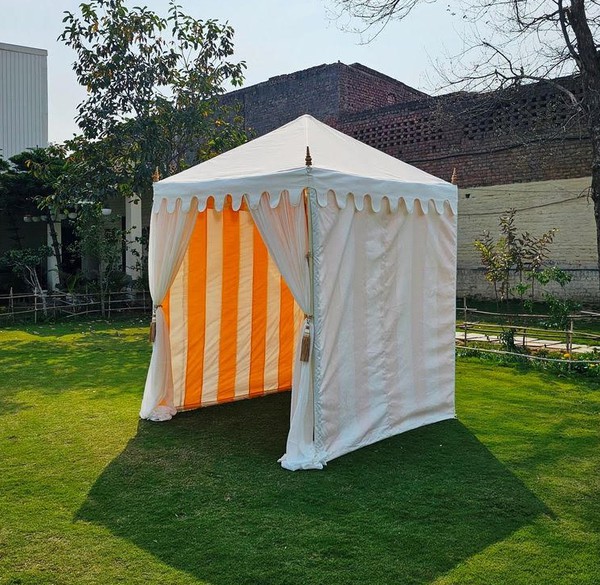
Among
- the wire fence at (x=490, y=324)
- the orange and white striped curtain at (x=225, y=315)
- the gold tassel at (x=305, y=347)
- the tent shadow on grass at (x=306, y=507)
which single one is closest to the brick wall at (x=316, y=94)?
the wire fence at (x=490, y=324)

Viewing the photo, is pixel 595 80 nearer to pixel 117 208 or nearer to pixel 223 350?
pixel 223 350

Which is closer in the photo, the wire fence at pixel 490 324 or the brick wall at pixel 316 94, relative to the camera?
the wire fence at pixel 490 324

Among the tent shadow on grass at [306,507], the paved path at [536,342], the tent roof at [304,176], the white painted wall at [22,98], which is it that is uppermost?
the white painted wall at [22,98]

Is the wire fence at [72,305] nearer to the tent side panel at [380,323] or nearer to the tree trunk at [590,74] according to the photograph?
the tree trunk at [590,74]

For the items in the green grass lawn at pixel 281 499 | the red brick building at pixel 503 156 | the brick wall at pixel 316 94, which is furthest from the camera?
the brick wall at pixel 316 94

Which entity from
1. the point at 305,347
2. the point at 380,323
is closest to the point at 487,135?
the point at 380,323

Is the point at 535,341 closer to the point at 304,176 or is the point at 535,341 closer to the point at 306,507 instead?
the point at 304,176

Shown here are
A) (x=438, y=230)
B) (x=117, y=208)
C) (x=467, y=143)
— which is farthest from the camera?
(x=117, y=208)

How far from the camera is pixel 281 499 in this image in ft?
12.9

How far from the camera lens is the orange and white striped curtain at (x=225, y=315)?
595 cm

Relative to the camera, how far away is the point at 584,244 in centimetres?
1217

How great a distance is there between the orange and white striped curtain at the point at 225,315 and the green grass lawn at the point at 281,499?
279mm

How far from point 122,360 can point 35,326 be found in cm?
436

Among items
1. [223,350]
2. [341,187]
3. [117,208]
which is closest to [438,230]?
[341,187]
